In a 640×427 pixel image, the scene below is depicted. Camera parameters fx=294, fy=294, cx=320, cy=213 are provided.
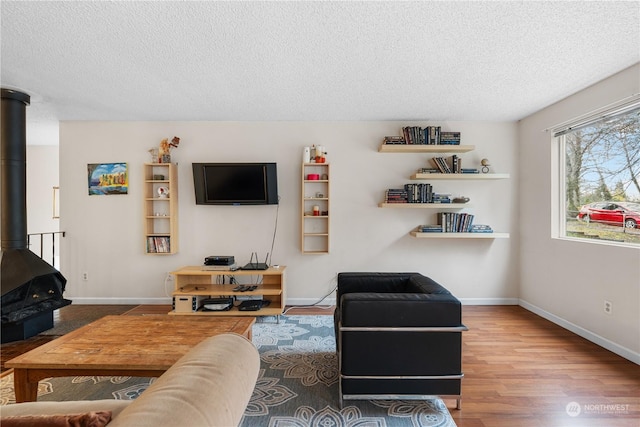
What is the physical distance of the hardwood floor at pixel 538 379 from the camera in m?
1.82

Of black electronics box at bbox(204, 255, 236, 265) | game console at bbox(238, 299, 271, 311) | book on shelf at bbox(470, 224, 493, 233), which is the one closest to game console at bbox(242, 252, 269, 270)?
black electronics box at bbox(204, 255, 236, 265)

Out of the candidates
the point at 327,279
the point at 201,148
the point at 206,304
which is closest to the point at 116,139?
the point at 201,148

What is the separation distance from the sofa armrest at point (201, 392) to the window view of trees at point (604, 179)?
135 inches

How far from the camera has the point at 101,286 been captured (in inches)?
157

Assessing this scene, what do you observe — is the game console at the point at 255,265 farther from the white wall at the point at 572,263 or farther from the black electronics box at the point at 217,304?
the white wall at the point at 572,263

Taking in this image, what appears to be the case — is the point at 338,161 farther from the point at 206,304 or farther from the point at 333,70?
the point at 206,304

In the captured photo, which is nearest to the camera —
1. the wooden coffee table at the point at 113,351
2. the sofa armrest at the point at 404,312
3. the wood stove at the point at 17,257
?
the wooden coffee table at the point at 113,351

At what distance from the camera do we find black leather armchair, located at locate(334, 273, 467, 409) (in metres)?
1.76

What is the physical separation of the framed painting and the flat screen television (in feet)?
3.43

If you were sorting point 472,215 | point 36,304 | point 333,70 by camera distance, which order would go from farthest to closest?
point 472,215, point 36,304, point 333,70

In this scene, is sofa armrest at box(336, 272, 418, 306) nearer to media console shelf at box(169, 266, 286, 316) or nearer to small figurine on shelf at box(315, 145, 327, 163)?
media console shelf at box(169, 266, 286, 316)

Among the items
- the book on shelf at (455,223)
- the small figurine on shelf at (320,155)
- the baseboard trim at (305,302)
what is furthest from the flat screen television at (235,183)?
the book on shelf at (455,223)

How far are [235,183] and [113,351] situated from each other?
236 cm

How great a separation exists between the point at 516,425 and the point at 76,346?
2677 millimetres
